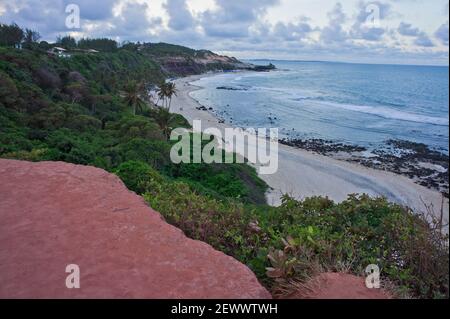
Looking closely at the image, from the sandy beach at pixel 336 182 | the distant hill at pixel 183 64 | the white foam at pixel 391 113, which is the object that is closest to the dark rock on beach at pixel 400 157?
the sandy beach at pixel 336 182

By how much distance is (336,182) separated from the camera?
26781mm

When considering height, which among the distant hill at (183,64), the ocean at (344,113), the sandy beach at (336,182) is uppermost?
the distant hill at (183,64)

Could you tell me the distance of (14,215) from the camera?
5.11 metres

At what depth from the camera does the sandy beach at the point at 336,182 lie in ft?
79.2

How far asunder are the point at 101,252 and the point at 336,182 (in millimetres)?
24172

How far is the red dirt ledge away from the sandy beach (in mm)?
16871

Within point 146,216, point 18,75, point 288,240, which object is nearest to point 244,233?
point 288,240

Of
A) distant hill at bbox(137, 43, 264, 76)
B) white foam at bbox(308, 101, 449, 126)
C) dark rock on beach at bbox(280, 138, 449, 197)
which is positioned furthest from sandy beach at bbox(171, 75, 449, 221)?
distant hill at bbox(137, 43, 264, 76)

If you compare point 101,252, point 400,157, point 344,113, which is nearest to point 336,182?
point 400,157

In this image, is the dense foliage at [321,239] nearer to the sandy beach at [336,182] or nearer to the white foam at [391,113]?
the sandy beach at [336,182]

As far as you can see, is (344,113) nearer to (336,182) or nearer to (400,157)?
(400,157)

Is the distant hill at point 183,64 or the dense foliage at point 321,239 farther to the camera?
the distant hill at point 183,64

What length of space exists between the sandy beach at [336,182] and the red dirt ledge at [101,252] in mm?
16871
